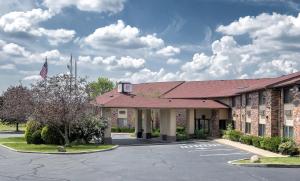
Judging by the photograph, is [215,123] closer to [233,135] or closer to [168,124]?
[233,135]

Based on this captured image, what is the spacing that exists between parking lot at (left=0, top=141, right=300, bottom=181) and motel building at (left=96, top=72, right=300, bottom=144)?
260 inches

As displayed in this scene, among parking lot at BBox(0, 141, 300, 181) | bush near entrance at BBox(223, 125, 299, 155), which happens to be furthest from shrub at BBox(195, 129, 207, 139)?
parking lot at BBox(0, 141, 300, 181)

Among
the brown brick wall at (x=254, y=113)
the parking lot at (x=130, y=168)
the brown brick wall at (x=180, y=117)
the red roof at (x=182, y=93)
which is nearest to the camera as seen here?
the parking lot at (x=130, y=168)

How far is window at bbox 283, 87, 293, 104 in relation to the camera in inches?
1295

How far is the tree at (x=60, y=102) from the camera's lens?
3644 centimetres

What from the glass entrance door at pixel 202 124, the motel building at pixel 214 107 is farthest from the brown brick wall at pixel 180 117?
the glass entrance door at pixel 202 124

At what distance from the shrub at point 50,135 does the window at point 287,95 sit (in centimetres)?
1846

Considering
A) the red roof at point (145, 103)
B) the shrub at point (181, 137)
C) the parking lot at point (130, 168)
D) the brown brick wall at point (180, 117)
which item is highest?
the red roof at point (145, 103)

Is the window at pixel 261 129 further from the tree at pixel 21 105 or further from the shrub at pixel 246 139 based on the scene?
the tree at pixel 21 105

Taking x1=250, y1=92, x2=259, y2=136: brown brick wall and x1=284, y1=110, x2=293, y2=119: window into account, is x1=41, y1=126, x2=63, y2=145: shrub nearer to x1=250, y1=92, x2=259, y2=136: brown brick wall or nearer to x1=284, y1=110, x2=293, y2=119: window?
x1=250, y1=92, x2=259, y2=136: brown brick wall

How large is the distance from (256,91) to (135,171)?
2179 cm

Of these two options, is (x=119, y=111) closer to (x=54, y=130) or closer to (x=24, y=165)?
(x=54, y=130)

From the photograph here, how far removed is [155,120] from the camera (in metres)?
62.2

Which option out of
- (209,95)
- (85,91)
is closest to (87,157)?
(85,91)
